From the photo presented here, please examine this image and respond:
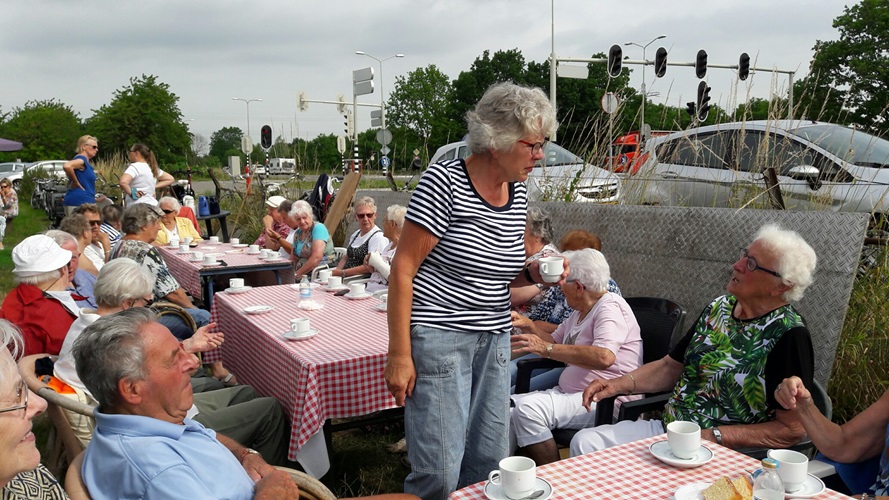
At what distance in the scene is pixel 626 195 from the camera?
5.17 metres

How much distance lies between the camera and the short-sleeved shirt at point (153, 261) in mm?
4766

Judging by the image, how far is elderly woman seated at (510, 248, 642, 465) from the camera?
2883 millimetres

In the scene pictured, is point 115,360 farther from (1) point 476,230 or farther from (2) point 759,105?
(2) point 759,105

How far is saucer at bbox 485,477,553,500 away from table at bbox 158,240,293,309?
15.3 feet

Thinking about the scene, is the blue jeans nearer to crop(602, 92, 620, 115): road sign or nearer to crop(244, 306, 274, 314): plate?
crop(244, 306, 274, 314): plate

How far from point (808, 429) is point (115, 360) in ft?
6.60

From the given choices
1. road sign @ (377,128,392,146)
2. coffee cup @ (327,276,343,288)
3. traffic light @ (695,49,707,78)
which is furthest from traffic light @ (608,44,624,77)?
coffee cup @ (327,276,343,288)

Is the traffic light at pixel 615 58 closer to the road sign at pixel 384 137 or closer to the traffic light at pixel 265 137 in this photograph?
the road sign at pixel 384 137

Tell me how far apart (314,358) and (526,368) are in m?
1.07

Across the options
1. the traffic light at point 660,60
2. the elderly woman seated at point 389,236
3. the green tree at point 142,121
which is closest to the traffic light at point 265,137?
the green tree at point 142,121

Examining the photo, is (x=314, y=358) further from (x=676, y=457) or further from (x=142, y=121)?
(x=142, y=121)

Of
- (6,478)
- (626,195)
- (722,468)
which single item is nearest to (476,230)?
(722,468)

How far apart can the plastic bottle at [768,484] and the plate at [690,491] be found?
0.35ft

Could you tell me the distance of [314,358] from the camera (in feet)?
9.08
